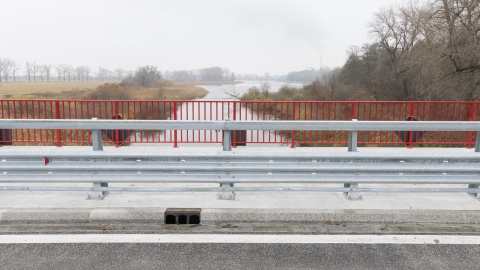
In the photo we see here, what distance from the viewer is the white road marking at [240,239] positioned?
3.74 m

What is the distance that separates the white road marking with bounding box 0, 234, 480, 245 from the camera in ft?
12.3

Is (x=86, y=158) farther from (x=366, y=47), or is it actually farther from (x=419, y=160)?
(x=366, y=47)

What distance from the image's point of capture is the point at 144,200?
462cm

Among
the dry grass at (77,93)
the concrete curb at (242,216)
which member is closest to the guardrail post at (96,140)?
the concrete curb at (242,216)

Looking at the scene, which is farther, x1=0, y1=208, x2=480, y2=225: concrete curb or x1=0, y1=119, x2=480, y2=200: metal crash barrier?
x1=0, y1=119, x2=480, y2=200: metal crash barrier

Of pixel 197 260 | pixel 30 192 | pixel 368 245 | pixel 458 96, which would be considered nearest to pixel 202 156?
pixel 197 260

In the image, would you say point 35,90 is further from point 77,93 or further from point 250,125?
point 250,125

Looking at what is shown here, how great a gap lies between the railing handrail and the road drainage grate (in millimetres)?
999

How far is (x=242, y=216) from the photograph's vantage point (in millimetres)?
4242

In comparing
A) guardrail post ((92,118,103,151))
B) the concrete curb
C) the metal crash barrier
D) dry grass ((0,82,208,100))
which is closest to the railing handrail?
the metal crash barrier

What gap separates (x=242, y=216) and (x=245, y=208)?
14 cm

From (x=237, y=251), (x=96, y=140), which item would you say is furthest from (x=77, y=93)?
(x=237, y=251)

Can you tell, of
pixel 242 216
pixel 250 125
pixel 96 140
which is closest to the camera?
pixel 242 216

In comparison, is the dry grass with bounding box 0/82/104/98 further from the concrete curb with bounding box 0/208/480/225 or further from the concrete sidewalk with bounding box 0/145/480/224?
the concrete curb with bounding box 0/208/480/225
